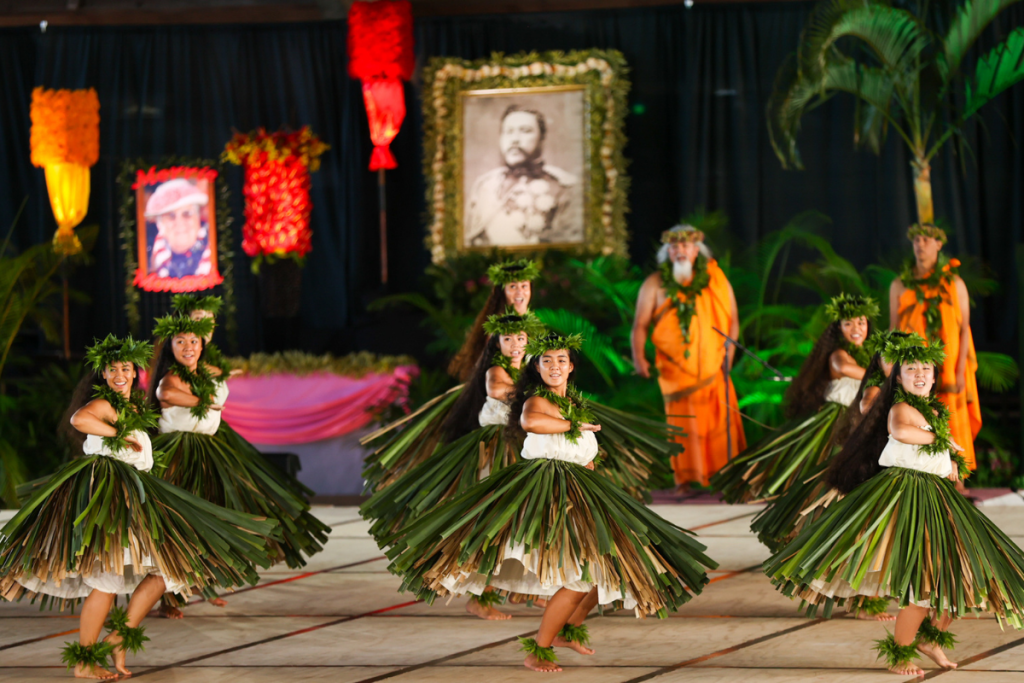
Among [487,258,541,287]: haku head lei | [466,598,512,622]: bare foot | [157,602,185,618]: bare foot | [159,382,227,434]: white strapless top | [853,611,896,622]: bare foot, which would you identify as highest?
[487,258,541,287]: haku head lei

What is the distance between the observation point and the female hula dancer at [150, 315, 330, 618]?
3.91 metres

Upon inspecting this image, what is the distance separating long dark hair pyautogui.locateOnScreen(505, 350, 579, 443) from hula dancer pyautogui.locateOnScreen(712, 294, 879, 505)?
1.17 m

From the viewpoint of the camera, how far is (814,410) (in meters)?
4.36

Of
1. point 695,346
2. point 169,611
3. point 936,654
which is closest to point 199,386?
point 169,611

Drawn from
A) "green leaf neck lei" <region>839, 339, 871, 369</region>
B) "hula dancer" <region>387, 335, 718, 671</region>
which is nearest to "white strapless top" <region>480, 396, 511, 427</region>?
"hula dancer" <region>387, 335, 718, 671</region>

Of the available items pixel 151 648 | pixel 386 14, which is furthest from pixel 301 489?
pixel 386 14

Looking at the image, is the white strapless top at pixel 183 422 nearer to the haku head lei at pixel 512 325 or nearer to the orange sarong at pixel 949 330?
the haku head lei at pixel 512 325

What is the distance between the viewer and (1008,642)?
336 centimetres

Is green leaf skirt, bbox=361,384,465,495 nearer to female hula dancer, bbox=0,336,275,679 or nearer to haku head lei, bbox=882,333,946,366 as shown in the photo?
female hula dancer, bbox=0,336,275,679

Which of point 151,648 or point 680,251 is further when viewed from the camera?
point 680,251

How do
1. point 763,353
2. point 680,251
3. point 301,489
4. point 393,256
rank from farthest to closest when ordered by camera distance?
point 393,256 → point 763,353 → point 680,251 → point 301,489

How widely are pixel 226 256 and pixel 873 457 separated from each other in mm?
5981

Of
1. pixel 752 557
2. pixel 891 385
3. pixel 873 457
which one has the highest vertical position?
pixel 891 385

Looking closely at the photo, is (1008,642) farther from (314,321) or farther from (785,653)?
(314,321)
